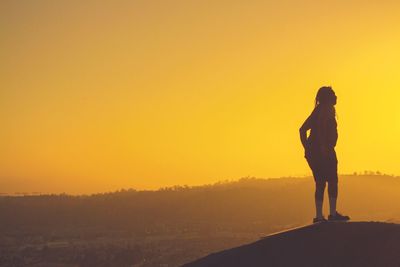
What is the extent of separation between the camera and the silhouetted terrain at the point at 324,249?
17.3 meters

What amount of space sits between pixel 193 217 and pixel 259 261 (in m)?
133

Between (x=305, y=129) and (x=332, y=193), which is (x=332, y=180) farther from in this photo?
(x=305, y=129)

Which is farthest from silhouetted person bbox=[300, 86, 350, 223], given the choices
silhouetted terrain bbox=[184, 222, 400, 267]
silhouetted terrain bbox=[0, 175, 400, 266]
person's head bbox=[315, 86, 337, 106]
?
silhouetted terrain bbox=[0, 175, 400, 266]

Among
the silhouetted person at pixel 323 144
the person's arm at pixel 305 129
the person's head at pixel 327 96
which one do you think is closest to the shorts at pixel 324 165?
the silhouetted person at pixel 323 144

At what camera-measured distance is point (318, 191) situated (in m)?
20.0

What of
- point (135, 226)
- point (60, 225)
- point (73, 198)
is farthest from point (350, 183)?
point (73, 198)

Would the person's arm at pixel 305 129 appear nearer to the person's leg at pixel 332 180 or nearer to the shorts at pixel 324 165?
the shorts at pixel 324 165

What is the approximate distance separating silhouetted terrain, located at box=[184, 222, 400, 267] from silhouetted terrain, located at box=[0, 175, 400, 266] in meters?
60.2

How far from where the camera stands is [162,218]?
6063 inches

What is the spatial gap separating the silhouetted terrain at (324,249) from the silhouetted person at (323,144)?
103 cm

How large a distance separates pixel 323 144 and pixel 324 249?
Answer: 3165mm

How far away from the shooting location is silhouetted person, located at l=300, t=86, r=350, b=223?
19.8 m

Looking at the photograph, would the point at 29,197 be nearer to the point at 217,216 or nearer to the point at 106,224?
the point at 106,224

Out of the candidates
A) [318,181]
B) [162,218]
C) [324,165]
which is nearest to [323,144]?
[324,165]
